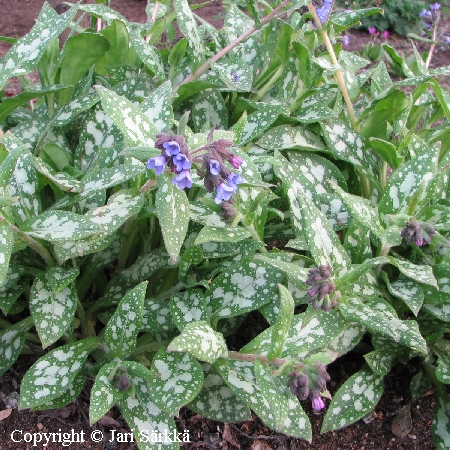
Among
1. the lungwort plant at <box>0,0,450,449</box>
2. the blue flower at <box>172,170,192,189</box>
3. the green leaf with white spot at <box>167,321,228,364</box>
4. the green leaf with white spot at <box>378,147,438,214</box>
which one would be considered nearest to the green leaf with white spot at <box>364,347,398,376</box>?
the lungwort plant at <box>0,0,450,449</box>

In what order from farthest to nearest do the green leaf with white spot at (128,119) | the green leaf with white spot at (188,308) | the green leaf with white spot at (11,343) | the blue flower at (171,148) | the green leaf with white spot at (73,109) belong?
the green leaf with white spot at (73,109) < the green leaf with white spot at (11,343) < the green leaf with white spot at (188,308) < the green leaf with white spot at (128,119) < the blue flower at (171,148)

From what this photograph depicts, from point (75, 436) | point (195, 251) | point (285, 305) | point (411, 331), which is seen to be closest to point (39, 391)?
point (75, 436)

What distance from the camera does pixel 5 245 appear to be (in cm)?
132

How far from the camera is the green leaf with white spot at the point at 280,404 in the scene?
1.35 meters

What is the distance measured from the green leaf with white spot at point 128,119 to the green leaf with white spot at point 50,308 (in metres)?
0.48

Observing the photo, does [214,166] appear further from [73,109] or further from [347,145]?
[347,145]

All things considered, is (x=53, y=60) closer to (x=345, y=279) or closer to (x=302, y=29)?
(x=302, y=29)

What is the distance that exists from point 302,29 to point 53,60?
37.6 inches

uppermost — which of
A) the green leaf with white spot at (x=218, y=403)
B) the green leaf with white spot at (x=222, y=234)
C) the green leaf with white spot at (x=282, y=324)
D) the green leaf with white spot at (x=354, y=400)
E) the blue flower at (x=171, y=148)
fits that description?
the blue flower at (x=171, y=148)

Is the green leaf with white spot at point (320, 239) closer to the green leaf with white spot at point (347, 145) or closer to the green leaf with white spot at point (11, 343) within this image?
the green leaf with white spot at point (347, 145)

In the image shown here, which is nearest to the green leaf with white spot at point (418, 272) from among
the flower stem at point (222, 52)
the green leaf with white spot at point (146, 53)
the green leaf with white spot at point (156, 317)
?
the green leaf with white spot at point (156, 317)

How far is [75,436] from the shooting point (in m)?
1.74

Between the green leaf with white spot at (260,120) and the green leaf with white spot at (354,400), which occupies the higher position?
the green leaf with white spot at (260,120)

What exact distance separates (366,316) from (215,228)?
50cm
